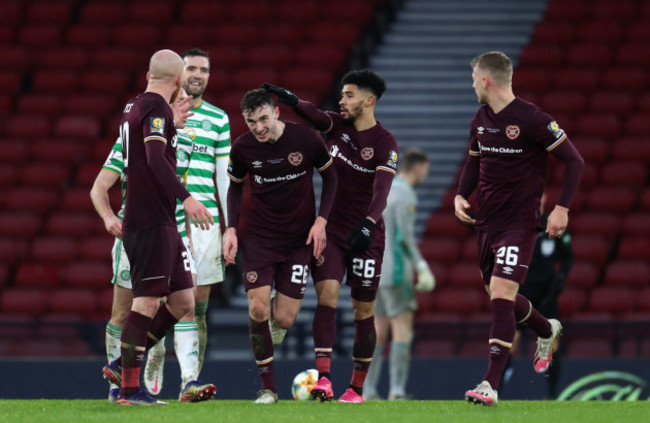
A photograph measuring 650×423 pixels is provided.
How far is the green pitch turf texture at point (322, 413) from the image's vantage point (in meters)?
5.60

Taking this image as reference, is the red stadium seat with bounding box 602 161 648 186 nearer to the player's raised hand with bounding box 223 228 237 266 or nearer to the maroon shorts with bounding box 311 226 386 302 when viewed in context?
the maroon shorts with bounding box 311 226 386 302

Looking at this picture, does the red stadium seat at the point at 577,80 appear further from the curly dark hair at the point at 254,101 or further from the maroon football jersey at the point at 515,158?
the curly dark hair at the point at 254,101

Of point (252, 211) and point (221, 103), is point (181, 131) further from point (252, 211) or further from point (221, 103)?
point (221, 103)

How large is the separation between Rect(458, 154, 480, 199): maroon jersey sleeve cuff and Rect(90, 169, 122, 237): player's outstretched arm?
2156 millimetres

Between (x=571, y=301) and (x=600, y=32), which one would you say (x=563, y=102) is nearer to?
(x=600, y=32)

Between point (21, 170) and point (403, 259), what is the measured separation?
5.77 meters

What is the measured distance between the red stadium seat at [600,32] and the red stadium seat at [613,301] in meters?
4.79

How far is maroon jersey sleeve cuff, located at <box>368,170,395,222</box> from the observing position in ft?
22.5

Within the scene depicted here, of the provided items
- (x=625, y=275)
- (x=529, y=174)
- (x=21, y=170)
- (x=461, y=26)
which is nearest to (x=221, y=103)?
(x=21, y=170)

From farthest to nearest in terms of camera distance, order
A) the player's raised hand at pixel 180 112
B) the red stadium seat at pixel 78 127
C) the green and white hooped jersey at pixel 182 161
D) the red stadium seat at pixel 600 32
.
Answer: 1. the red stadium seat at pixel 600 32
2. the red stadium seat at pixel 78 127
3. the green and white hooped jersey at pixel 182 161
4. the player's raised hand at pixel 180 112

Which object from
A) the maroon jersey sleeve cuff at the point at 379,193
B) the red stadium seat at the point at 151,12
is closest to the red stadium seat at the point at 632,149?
the red stadium seat at the point at 151,12

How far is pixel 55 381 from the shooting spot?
34.3ft

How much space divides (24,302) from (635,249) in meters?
6.79

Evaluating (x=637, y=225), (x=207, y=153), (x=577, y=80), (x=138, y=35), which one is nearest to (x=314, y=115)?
(x=207, y=153)
